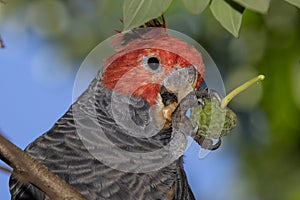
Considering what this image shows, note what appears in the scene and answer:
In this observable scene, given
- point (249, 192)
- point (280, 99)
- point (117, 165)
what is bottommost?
point (249, 192)

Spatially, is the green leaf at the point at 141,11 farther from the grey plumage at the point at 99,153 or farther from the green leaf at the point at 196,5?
the grey plumage at the point at 99,153

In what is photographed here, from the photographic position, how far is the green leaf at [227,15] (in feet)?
6.02

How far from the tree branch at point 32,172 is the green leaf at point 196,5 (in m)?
0.51

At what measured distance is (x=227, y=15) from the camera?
1.85 meters

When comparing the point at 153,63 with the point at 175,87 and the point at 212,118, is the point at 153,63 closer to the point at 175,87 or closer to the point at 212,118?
the point at 175,87

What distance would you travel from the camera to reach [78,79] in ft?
9.39

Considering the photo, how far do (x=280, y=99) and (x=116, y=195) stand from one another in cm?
159

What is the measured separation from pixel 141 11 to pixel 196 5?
132 mm

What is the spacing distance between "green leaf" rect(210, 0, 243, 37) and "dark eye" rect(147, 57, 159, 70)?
643 millimetres

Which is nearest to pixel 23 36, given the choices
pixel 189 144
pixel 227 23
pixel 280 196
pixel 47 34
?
pixel 47 34

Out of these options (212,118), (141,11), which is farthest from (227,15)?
(212,118)

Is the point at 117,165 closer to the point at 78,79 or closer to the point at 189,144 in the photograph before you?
the point at 189,144

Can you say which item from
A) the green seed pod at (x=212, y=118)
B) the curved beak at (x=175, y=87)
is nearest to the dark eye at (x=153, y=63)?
the curved beak at (x=175, y=87)

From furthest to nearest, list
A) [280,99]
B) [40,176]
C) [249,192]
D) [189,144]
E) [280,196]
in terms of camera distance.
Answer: [249,192], [280,196], [280,99], [189,144], [40,176]
